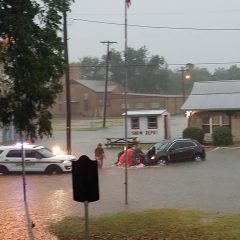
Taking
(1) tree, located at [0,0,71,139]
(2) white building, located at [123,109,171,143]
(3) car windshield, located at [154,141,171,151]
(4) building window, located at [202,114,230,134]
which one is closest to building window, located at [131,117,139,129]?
(2) white building, located at [123,109,171,143]

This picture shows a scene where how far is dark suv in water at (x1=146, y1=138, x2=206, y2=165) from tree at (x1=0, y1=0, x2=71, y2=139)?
68.5ft

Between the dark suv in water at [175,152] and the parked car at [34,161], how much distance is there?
5.42 meters

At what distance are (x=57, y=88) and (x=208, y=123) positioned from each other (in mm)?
35162

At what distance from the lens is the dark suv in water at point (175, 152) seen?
32.8 metres

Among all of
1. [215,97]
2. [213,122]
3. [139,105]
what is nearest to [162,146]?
[213,122]

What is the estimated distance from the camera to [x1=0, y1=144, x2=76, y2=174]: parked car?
2986 centimetres

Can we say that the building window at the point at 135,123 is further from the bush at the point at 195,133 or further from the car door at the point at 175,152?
the car door at the point at 175,152

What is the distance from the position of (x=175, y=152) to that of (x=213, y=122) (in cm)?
1381

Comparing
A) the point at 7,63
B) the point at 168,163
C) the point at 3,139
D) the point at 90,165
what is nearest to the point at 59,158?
the point at 168,163

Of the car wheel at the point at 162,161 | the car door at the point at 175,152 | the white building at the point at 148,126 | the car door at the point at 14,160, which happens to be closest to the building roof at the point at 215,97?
the white building at the point at 148,126

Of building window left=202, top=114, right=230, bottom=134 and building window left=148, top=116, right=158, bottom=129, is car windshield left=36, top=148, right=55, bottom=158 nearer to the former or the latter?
building window left=148, top=116, right=158, bottom=129

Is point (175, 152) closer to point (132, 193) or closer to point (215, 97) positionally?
point (132, 193)

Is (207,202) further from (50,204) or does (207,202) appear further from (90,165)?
(90,165)

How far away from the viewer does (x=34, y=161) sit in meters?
30.0
